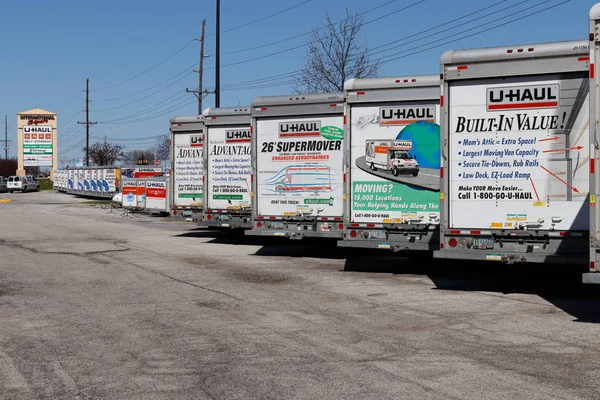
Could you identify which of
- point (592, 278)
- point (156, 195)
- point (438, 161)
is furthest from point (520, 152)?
point (156, 195)

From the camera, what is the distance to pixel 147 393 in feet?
20.1

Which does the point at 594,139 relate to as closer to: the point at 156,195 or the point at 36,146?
the point at 156,195

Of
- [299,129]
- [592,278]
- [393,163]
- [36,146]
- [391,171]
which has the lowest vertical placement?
[592,278]

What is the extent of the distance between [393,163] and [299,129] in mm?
3396

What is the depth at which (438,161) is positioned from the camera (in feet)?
44.2

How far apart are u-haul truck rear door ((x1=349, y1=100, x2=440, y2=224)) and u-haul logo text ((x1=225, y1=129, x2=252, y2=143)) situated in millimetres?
5853

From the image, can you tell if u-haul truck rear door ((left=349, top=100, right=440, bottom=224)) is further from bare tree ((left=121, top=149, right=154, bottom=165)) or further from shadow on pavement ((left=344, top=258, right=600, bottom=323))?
bare tree ((left=121, top=149, right=154, bottom=165))

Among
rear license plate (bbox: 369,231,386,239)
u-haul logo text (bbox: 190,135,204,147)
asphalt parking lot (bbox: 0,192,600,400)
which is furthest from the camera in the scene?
u-haul logo text (bbox: 190,135,204,147)

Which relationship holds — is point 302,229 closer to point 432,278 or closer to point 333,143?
point 333,143

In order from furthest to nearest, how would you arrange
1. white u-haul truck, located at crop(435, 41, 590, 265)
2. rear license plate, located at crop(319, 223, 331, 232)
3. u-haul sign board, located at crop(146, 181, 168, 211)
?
u-haul sign board, located at crop(146, 181, 168, 211) < rear license plate, located at crop(319, 223, 331, 232) < white u-haul truck, located at crop(435, 41, 590, 265)

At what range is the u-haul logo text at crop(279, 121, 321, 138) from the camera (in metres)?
16.2

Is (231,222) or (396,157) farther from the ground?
(396,157)

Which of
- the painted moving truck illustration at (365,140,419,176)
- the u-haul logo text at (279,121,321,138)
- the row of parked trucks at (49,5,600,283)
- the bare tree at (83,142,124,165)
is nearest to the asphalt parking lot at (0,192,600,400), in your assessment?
→ the row of parked trucks at (49,5,600,283)

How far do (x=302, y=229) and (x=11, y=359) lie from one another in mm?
9580
